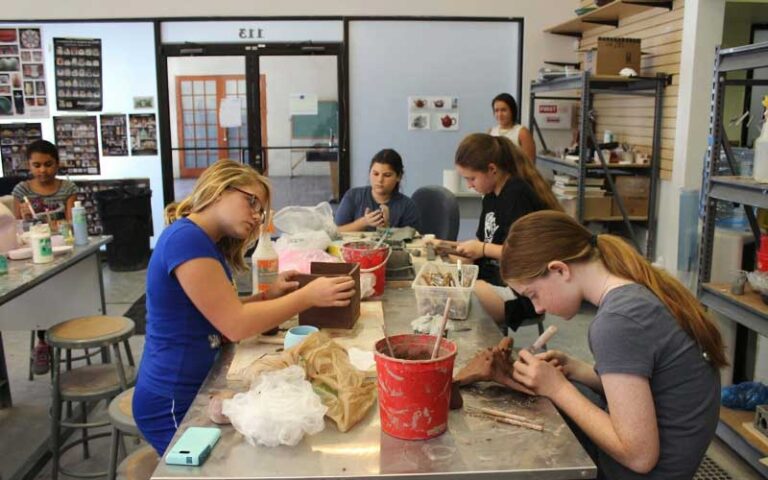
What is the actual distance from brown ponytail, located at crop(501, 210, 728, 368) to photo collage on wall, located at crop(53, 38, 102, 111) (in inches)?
215

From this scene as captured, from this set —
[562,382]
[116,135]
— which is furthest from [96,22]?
[562,382]

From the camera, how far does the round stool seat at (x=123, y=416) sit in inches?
78.9

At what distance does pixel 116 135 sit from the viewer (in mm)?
5988

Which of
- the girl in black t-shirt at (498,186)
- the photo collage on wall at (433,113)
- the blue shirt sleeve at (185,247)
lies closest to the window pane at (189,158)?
the photo collage on wall at (433,113)

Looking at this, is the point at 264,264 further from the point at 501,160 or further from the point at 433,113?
the point at 433,113

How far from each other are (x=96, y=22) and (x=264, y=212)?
4862 millimetres

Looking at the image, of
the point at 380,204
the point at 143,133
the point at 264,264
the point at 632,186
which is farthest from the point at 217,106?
the point at 264,264

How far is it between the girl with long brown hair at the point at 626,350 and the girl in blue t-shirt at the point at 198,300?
56 centimetres

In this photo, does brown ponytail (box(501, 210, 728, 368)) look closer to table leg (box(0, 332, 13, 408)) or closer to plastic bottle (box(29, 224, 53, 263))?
plastic bottle (box(29, 224, 53, 263))

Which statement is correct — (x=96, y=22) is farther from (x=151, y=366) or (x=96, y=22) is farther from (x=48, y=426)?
(x=151, y=366)

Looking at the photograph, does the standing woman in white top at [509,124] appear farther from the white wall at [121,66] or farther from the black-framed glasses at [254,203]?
the black-framed glasses at [254,203]

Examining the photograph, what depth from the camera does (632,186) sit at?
4.45m

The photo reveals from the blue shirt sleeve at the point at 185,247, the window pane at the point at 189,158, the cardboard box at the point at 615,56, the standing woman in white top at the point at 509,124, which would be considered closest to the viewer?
the blue shirt sleeve at the point at 185,247

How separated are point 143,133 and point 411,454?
5.45 m
